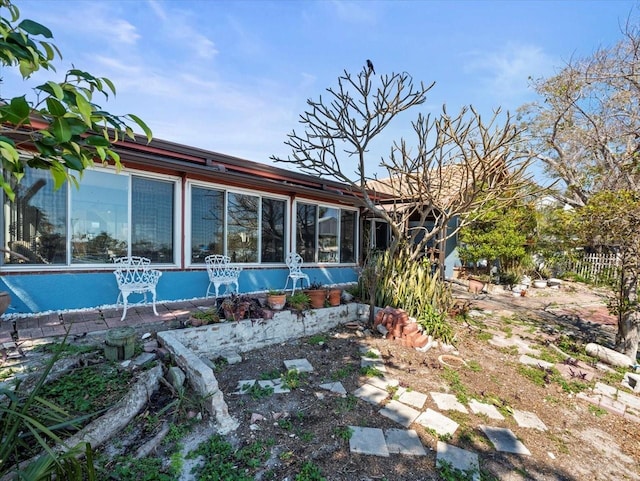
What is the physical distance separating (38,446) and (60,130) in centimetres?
226

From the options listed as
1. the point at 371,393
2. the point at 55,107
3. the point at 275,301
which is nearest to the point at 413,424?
the point at 371,393

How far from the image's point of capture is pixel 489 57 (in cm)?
791

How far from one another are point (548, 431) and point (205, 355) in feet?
12.3

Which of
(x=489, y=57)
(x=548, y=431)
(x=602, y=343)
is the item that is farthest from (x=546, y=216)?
(x=548, y=431)

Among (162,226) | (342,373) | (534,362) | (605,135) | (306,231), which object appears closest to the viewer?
(342,373)

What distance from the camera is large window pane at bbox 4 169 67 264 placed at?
434 centimetres

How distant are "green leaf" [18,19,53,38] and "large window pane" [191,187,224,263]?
483 cm

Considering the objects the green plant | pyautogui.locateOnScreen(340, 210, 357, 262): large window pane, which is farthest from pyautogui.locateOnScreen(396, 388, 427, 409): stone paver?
pyautogui.locateOnScreen(340, 210, 357, 262): large window pane

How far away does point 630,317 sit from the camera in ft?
15.3

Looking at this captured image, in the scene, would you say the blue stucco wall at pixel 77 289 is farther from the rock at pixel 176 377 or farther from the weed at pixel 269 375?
the weed at pixel 269 375

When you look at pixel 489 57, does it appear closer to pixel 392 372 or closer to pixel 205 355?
pixel 392 372

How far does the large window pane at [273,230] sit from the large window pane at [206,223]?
1.03 m

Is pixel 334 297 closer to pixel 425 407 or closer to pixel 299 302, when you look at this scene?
pixel 299 302

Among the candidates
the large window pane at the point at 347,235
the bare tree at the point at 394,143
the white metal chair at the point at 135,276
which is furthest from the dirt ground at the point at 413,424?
the large window pane at the point at 347,235
